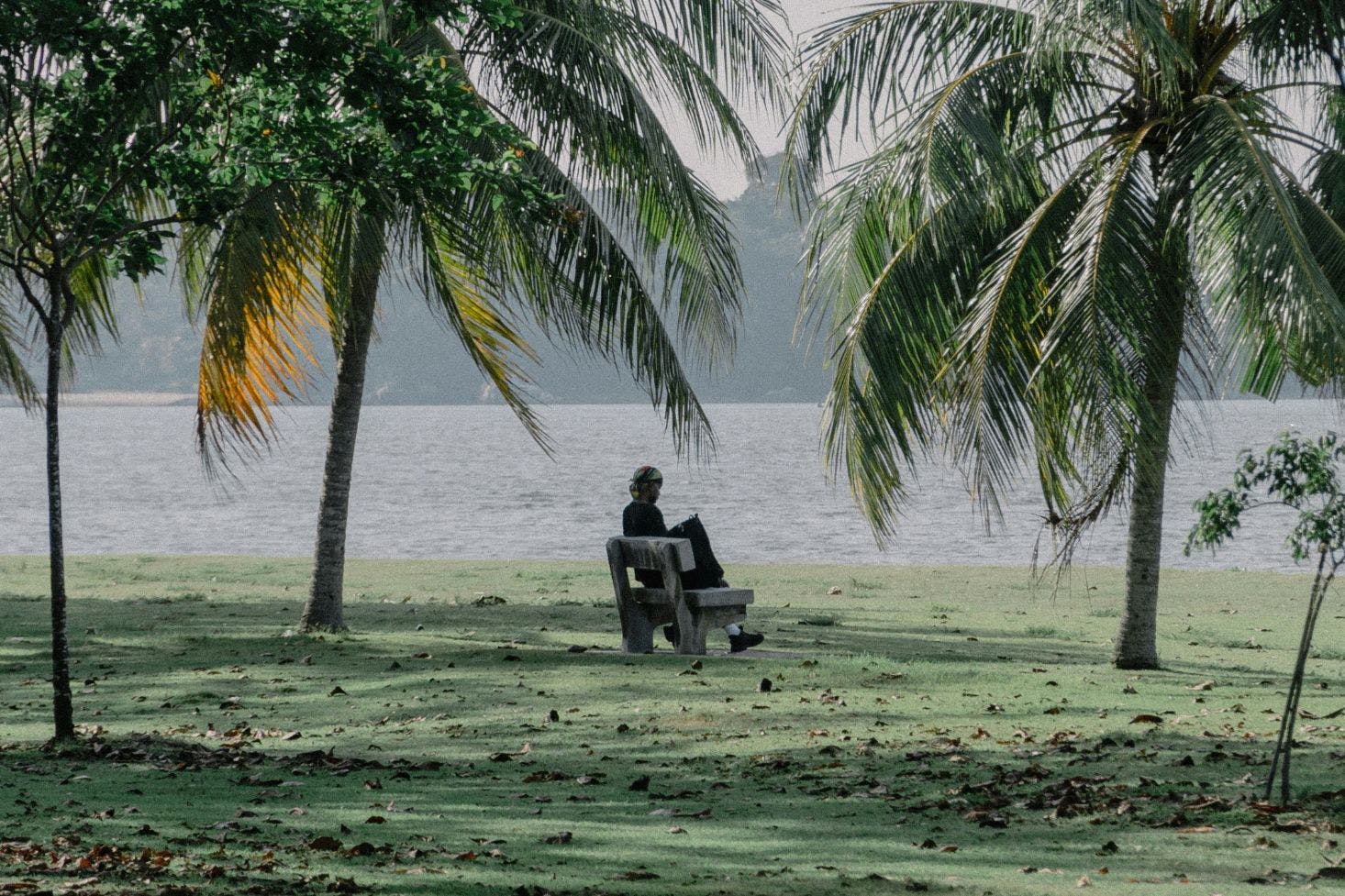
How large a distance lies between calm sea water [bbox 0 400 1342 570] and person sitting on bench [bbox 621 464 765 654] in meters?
3.54

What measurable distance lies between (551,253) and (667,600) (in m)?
2.94

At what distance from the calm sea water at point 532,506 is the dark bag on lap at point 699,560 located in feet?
11.6

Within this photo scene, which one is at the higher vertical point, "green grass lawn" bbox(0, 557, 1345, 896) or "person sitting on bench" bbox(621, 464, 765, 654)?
"person sitting on bench" bbox(621, 464, 765, 654)

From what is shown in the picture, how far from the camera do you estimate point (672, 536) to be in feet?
35.5

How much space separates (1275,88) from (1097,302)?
2.30 meters

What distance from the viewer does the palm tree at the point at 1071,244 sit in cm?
902

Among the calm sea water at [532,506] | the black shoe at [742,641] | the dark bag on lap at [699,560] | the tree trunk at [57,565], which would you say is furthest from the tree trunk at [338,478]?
the tree trunk at [57,565]

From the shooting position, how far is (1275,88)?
388 inches

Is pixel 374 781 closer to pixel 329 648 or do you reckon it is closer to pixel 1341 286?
pixel 329 648

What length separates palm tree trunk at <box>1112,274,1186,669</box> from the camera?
9.71 metres

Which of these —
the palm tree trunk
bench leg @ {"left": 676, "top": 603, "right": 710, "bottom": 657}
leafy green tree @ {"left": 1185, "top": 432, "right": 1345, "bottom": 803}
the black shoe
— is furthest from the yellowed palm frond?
leafy green tree @ {"left": 1185, "top": 432, "right": 1345, "bottom": 803}

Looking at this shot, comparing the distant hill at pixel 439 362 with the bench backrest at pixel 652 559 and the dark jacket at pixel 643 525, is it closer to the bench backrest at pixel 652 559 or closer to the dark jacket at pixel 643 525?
the dark jacket at pixel 643 525

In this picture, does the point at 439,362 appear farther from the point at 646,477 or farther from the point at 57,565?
the point at 57,565

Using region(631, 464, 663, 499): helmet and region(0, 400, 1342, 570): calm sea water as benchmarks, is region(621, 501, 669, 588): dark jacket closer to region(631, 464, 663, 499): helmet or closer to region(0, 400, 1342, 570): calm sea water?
region(631, 464, 663, 499): helmet
